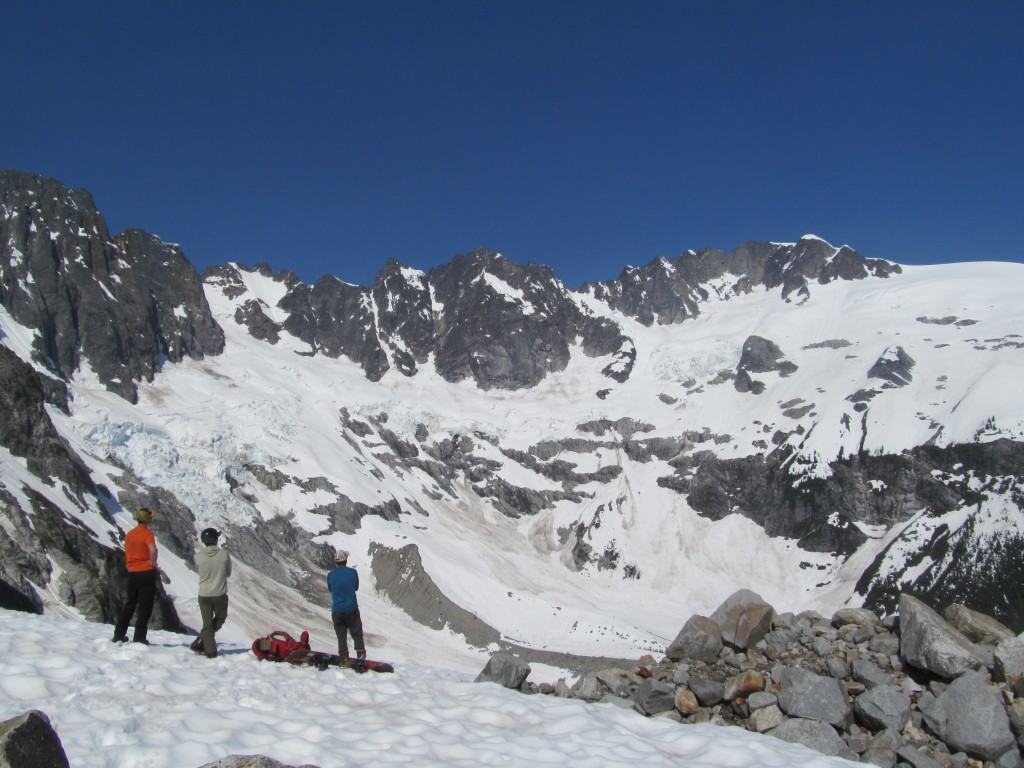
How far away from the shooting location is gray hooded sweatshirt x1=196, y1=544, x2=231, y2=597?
1552 centimetres

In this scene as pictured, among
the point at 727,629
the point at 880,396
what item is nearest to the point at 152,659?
the point at 727,629

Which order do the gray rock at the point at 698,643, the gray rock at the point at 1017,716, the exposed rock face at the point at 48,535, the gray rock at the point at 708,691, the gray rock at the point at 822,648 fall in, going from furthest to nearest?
the exposed rock face at the point at 48,535, the gray rock at the point at 698,643, the gray rock at the point at 822,648, the gray rock at the point at 708,691, the gray rock at the point at 1017,716

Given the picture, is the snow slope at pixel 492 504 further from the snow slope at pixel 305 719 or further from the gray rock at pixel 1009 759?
the gray rock at pixel 1009 759

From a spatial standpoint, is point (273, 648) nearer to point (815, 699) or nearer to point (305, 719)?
point (305, 719)

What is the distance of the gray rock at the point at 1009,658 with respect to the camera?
12.0 m

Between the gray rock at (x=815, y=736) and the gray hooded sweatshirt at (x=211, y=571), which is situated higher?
the gray rock at (x=815, y=736)

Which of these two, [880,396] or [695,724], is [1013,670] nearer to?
[695,724]

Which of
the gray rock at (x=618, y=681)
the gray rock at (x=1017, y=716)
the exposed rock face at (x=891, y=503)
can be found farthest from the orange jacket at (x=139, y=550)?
the exposed rock face at (x=891, y=503)

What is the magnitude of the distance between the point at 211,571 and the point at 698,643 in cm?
1012

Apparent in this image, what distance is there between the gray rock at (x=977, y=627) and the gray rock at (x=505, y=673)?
8088 mm

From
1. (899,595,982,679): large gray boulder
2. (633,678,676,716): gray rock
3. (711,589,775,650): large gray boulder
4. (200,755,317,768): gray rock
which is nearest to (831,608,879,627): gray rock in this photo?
(711,589,775,650): large gray boulder

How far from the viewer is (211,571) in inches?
613

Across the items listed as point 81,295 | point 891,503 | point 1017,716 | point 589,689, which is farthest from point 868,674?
point 81,295

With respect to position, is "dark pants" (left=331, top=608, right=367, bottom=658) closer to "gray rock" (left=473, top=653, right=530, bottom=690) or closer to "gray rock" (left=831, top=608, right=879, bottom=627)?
"gray rock" (left=473, top=653, right=530, bottom=690)
